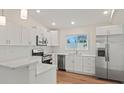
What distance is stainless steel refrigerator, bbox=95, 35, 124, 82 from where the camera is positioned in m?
4.07

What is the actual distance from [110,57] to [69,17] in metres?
2.32

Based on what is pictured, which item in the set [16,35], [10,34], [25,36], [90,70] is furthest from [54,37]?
[10,34]

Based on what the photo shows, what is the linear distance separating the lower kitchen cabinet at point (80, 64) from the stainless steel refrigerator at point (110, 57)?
368mm

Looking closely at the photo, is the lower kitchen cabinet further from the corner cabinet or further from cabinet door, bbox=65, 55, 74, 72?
the corner cabinet

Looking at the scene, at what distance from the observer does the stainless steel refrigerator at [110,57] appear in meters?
4.07

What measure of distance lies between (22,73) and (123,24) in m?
3.69

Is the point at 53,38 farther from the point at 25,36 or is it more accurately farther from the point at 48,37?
the point at 25,36

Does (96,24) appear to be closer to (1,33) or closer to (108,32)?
(108,32)

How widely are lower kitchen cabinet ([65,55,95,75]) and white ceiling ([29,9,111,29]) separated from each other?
158cm

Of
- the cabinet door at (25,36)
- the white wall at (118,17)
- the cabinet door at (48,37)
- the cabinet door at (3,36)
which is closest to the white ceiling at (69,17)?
the white wall at (118,17)

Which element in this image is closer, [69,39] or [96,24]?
[96,24]

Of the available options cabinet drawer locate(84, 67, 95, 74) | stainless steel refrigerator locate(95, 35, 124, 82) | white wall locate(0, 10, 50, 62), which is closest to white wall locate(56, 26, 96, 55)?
cabinet drawer locate(84, 67, 95, 74)

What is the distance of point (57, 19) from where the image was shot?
5.55 metres
